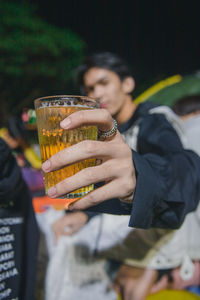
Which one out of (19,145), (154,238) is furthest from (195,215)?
(19,145)

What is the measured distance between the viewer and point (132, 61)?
1296 centimetres

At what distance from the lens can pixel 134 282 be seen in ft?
5.78

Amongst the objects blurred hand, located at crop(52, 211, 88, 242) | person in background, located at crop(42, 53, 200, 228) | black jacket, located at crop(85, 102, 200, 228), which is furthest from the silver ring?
blurred hand, located at crop(52, 211, 88, 242)

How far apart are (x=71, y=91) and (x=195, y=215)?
437 inches

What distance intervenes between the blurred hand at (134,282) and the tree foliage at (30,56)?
29.2 ft

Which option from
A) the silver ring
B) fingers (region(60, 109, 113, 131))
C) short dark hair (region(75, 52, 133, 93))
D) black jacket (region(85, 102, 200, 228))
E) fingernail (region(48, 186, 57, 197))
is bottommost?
black jacket (region(85, 102, 200, 228))

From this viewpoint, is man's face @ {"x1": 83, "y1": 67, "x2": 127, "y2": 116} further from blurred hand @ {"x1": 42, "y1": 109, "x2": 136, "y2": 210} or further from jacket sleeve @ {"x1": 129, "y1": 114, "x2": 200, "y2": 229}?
blurred hand @ {"x1": 42, "y1": 109, "x2": 136, "y2": 210}

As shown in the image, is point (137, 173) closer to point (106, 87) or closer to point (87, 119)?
point (87, 119)

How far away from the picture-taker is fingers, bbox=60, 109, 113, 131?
61cm

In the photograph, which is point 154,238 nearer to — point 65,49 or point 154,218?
point 154,218

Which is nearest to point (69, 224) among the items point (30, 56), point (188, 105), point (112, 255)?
point (112, 255)

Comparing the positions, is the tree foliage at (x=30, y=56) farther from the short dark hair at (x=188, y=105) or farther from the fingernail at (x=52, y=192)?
the fingernail at (x=52, y=192)

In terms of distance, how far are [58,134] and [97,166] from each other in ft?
0.47

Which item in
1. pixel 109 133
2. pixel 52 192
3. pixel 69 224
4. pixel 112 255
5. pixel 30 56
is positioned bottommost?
pixel 112 255
